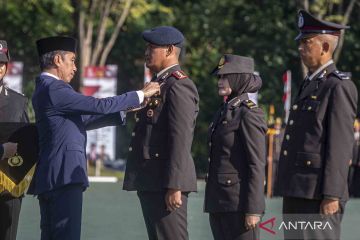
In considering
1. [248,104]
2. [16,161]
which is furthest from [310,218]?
[16,161]

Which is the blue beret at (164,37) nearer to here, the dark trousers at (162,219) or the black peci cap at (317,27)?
the dark trousers at (162,219)

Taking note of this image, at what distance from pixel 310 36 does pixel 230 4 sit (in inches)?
1154

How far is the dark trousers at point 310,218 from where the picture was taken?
22.8ft

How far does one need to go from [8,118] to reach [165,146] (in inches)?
66.3

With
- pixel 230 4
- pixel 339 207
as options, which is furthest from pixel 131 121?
pixel 339 207

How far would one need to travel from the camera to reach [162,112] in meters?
8.04

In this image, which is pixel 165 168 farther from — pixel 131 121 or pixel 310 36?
pixel 131 121

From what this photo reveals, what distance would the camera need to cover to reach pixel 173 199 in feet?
25.8

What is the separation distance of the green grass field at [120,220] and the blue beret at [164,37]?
8.18ft

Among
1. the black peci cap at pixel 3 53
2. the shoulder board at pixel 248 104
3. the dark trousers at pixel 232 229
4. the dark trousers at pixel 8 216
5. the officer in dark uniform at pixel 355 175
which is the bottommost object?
the officer in dark uniform at pixel 355 175

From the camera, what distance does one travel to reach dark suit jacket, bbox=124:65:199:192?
7.92 meters

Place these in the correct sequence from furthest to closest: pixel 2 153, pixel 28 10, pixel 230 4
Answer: pixel 230 4, pixel 28 10, pixel 2 153

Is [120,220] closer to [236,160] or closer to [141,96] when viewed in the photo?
[141,96]

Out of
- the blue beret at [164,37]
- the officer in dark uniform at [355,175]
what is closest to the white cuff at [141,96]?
the blue beret at [164,37]
